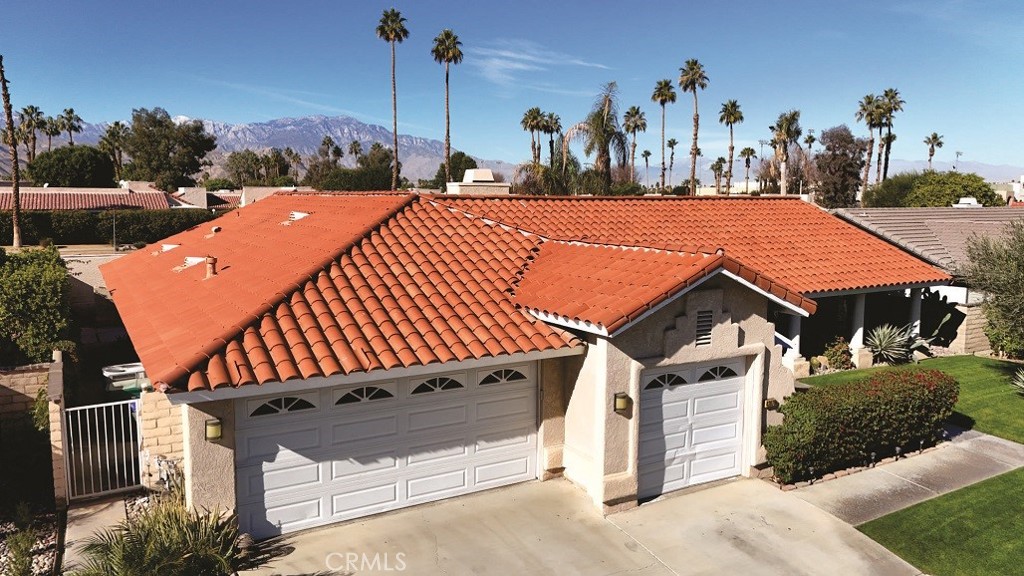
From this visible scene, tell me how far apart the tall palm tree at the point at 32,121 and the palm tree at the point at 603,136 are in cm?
8393

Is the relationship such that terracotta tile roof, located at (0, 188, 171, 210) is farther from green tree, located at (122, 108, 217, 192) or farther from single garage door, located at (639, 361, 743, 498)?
single garage door, located at (639, 361, 743, 498)

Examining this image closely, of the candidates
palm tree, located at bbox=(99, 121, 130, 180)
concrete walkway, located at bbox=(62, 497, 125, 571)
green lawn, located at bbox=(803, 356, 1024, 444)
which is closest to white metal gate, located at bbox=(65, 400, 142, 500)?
concrete walkway, located at bbox=(62, 497, 125, 571)

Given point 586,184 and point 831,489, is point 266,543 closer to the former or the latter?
point 831,489

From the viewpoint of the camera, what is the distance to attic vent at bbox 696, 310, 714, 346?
447 inches

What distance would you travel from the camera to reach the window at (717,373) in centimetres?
1181

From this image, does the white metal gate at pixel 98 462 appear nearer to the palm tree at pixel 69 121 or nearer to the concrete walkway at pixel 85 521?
the concrete walkway at pixel 85 521

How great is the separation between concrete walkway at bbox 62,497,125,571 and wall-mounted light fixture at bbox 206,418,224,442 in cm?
232

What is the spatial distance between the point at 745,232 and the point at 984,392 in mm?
7255

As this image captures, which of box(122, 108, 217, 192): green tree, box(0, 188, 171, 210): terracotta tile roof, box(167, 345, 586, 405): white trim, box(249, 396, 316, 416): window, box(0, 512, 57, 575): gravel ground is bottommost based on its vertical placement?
box(0, 512, 57, 575): gravel ground

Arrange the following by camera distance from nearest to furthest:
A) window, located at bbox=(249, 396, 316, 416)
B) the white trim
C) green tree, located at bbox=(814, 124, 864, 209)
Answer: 1. the white trim
2. window, located at bbox=(249, 396, 316, 416)
3. green tree, located at bbox=(814, 124, 864, 209)

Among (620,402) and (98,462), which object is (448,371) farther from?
(98,462)

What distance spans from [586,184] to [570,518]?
26001mm

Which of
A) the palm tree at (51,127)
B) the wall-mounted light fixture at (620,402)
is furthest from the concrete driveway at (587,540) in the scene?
the palm tree at (51,127)

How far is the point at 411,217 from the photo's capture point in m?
15.1
